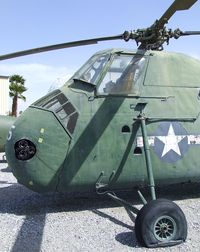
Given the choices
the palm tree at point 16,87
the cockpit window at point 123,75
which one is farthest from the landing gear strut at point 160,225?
the palm tree at point 16,87

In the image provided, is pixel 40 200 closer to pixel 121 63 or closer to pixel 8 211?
pixel 8 211

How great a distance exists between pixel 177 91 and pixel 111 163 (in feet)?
5.68

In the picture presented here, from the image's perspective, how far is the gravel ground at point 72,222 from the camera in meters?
5.64

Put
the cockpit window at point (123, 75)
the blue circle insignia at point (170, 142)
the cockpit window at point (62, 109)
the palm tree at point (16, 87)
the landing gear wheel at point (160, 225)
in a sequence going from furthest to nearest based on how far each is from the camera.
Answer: the palm tree at point (16, 87), the blue circle insignia at point (170, 142), the cockpit window at point (123, 75), the cockpit window at point (62, 109), the landing gear wheel at point (160, 225)

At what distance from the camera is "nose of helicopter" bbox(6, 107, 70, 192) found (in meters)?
6.66

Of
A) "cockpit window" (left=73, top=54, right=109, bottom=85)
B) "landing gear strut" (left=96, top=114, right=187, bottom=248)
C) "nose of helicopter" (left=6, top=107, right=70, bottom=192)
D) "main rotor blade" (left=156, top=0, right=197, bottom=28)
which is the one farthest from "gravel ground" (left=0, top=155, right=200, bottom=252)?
"main rotor blade" (left=156, top=0, right=197, bottom=28)

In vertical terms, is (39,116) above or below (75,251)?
above

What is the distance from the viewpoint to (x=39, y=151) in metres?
6.67

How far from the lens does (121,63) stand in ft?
23.8

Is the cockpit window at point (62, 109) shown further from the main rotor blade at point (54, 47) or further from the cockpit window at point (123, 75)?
the main rotor blade at point (54, 47)

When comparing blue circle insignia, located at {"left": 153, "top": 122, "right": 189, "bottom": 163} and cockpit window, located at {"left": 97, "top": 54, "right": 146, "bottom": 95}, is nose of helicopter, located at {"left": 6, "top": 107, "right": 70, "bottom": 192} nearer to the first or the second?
cockpit window, located at {"left": 97, "top": 54, "right": 146, "bottom": 95}

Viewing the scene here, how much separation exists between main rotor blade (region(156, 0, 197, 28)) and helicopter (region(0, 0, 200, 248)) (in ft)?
0.06

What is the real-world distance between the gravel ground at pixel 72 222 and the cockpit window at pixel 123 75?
2.02 meters

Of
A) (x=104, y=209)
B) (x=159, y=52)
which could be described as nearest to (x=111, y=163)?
(x=104, y=209)
